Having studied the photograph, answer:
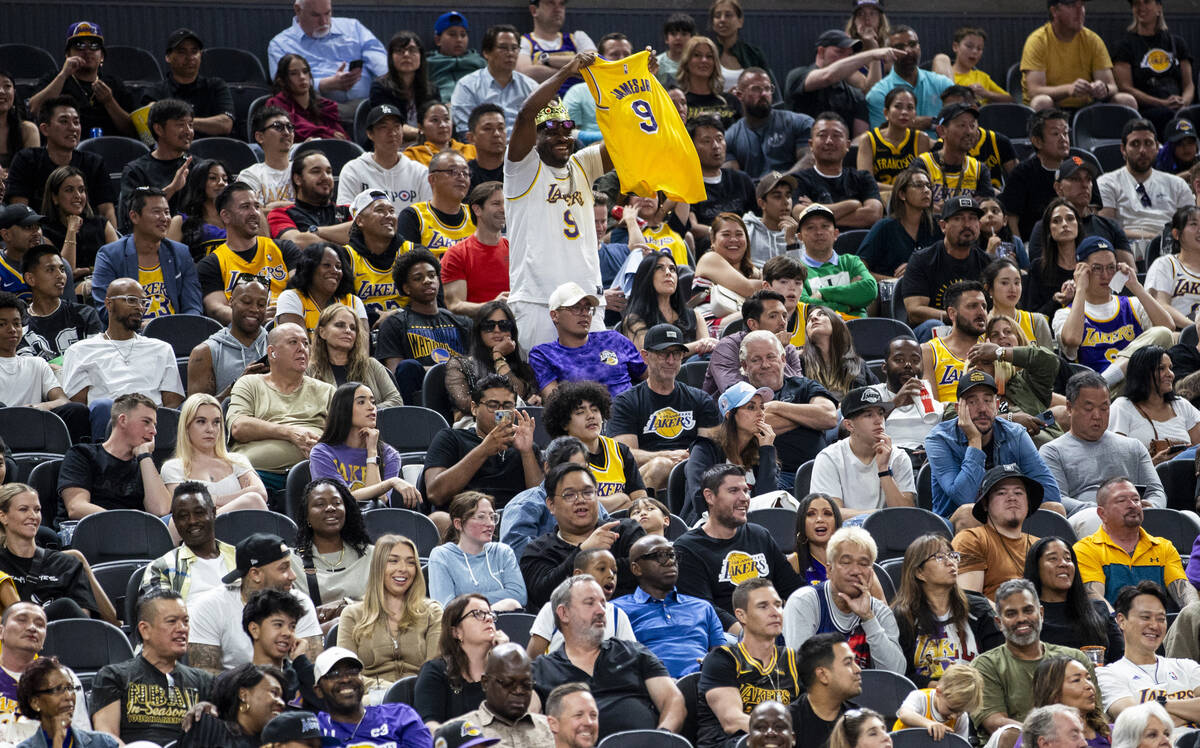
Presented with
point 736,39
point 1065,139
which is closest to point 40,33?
point 736,39

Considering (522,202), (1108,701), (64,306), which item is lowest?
(1108,701)

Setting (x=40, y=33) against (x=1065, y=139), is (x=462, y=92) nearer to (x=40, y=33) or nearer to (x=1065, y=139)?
(x=40, y=33)

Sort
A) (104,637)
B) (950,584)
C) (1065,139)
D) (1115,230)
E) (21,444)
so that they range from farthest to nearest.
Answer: (1065,139)
(1115,230)
(21,444)
(950,584)
(104,637)

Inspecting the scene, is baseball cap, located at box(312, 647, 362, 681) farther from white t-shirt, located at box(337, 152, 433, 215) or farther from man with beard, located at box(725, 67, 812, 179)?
man with beard, located at box(725, 67, 812, 179)

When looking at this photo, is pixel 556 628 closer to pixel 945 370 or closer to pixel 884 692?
pixel 884 692

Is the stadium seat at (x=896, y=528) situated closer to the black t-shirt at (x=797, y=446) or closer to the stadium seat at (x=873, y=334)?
the black t-shirt at (x=797, y=446)

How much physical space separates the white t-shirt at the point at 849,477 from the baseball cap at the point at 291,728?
10.1 feet

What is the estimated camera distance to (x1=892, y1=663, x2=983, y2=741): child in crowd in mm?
6352

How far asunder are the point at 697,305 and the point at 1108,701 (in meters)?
3.85

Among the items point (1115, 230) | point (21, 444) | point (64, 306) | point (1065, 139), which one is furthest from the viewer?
point (1065, 139)

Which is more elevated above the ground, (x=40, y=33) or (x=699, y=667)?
(x=40, y=33)

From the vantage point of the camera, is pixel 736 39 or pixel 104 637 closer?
pixel 104 637

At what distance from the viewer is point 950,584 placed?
22.8ft

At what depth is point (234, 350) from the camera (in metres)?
8.72
